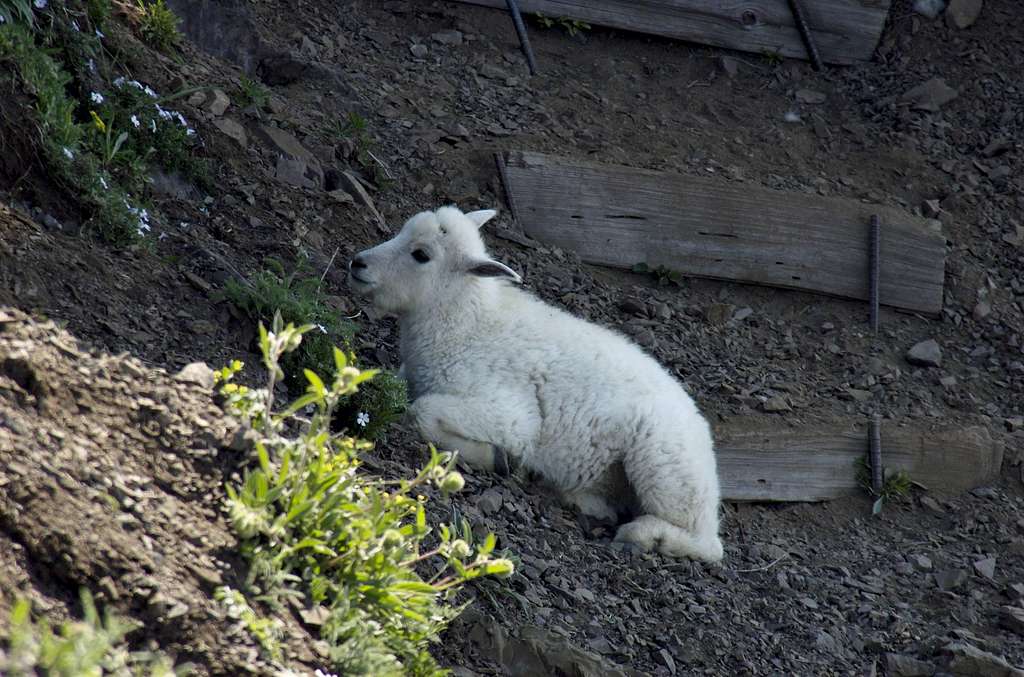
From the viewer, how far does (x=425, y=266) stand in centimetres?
772

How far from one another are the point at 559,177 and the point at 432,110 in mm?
1312

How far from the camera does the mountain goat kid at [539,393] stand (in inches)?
282

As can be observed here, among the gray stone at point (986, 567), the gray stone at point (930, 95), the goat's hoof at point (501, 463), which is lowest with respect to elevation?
the gray stone at point (986, 567)

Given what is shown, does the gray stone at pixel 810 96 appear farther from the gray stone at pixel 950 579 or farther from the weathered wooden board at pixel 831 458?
the gray stone at pixel 950 579

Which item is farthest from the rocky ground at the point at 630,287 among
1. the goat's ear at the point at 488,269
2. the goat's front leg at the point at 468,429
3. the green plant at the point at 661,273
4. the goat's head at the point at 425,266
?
the goat's ear at the point at 488,269

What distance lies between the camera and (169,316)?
19.3 feet

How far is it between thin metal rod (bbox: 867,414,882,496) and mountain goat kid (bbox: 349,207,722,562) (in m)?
1.81

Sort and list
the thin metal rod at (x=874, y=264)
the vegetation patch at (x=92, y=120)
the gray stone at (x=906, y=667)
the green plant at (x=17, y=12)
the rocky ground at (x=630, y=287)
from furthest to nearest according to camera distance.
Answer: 1. the thin metal rod at (x=874, y=264)
2. the green plant at (x=17, y=12)
3. the gray stone at (x=906, y=667)
4. the vegetation patch at (x=92, y=120)
5. the rocky ground at (x=630, y=287)

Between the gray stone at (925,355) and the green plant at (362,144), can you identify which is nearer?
the green plant at (362,144)

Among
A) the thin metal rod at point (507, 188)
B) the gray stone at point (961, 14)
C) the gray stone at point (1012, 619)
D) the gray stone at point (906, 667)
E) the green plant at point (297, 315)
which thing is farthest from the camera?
the gray stone at point (961, 14)

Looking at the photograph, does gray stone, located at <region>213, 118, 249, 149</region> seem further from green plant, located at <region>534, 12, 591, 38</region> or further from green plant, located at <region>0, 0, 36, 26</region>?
green plant, located at <region>534, 12, 591, 38</region>

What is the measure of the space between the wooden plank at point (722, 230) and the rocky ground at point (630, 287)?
190 millimetres

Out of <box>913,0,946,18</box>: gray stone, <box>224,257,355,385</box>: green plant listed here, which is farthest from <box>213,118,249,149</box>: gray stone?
<box>913,0,946,18</box>: gray stone

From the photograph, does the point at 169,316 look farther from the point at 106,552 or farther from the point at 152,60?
the point at 152,60
